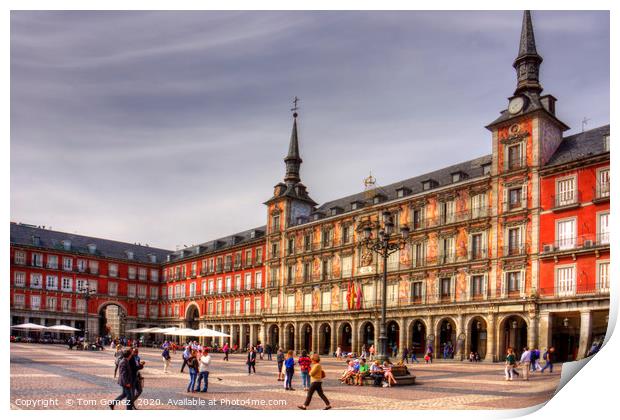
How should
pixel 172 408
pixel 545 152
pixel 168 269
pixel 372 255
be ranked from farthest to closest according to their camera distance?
pixel 168 269 < pixel 372 255 < pixel 545 152 < pixel 172 408

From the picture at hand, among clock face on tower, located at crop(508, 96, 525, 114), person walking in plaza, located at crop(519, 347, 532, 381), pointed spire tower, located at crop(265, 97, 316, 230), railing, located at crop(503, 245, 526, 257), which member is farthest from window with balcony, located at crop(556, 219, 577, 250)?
pointed spire tower, located at crop(265, 97, 316, 230)

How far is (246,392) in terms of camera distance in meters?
16.8

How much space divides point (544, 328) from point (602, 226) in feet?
25.6

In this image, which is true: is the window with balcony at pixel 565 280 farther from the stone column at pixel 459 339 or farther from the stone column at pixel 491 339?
the stone column at pixel 459 339

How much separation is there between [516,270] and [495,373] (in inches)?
378

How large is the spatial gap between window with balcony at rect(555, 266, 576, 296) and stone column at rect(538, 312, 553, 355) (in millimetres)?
1344

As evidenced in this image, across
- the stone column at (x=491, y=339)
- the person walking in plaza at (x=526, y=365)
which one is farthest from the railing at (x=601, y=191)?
the stone column at (x=491, y=339)

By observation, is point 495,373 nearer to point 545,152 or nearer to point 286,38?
point 545,152

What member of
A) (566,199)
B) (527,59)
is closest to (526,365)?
(566,199)

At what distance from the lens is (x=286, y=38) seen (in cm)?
1500

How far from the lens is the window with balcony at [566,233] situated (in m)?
26.9

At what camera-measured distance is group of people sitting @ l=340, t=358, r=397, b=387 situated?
741 inches

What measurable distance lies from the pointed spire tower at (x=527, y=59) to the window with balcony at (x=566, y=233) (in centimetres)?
626
